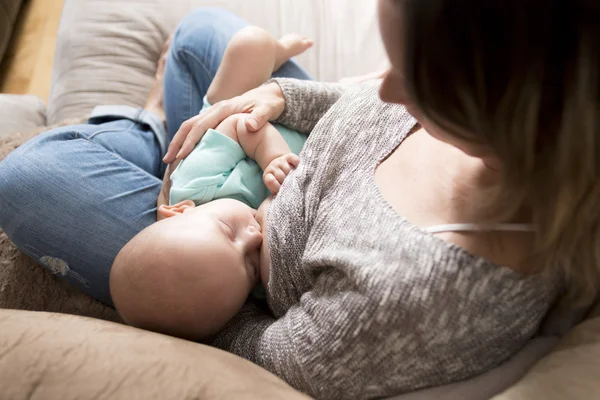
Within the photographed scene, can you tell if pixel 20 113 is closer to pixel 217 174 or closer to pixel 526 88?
pixel 217 174

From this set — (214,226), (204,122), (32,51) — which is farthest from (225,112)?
(32,51)

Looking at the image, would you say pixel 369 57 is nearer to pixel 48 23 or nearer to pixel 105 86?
pixel 105 86

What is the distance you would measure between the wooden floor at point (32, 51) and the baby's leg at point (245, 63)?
761 millimetres

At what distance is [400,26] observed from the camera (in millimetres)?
530

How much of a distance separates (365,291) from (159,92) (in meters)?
0.89

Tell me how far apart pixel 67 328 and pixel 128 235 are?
32 cm

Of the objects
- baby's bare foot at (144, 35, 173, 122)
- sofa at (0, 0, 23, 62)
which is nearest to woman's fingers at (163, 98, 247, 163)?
baby's bare foot at (144, 35, 173, 122)

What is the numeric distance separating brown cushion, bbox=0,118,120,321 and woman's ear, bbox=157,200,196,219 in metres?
0.26

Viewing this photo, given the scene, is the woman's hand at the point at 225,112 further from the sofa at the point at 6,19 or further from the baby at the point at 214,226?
the sofa at the point at 6,19

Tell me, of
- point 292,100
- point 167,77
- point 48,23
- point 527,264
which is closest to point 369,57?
point 292,100

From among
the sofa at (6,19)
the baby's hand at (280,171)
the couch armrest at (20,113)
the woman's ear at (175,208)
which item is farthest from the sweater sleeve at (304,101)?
the sofa at (6,19)

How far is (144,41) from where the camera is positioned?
1.41 meters

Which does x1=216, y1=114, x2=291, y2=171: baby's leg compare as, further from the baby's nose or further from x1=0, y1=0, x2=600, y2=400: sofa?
x1=0, y1=0, x2=600, y2=400: sofa

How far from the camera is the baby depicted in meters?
0.85
